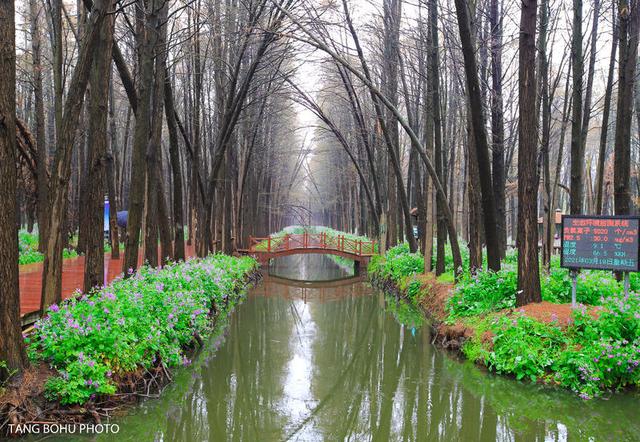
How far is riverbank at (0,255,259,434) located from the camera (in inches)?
211

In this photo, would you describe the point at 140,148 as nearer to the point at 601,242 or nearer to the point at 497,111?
the point at 601,242

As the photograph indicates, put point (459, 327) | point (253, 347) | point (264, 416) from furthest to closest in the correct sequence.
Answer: point (253, 347), point (459, 327), point (264, 416)

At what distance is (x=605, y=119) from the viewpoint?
40.0 feet

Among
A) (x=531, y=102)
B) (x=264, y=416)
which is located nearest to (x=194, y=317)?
(x=264, y=416)

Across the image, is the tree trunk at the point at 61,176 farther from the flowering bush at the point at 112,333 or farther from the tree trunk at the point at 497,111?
the tree trunk at the point at 497,111

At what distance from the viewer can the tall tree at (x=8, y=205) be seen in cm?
520

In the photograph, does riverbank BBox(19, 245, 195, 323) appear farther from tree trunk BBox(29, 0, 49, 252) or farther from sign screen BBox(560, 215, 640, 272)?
sign screen BBox(560, 215, 640, 272)

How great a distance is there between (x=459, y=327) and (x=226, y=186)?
545 inches

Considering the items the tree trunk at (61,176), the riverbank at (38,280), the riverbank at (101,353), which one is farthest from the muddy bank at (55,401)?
the tree trunk at (61,176)

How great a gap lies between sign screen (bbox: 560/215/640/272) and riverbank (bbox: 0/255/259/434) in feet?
19.3

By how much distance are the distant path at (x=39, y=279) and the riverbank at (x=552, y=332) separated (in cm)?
684

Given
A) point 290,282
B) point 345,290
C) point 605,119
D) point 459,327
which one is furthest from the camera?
point 290,282

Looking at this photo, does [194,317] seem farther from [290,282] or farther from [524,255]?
[290,282]

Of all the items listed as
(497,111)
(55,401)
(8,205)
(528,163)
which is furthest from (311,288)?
(8,205)
